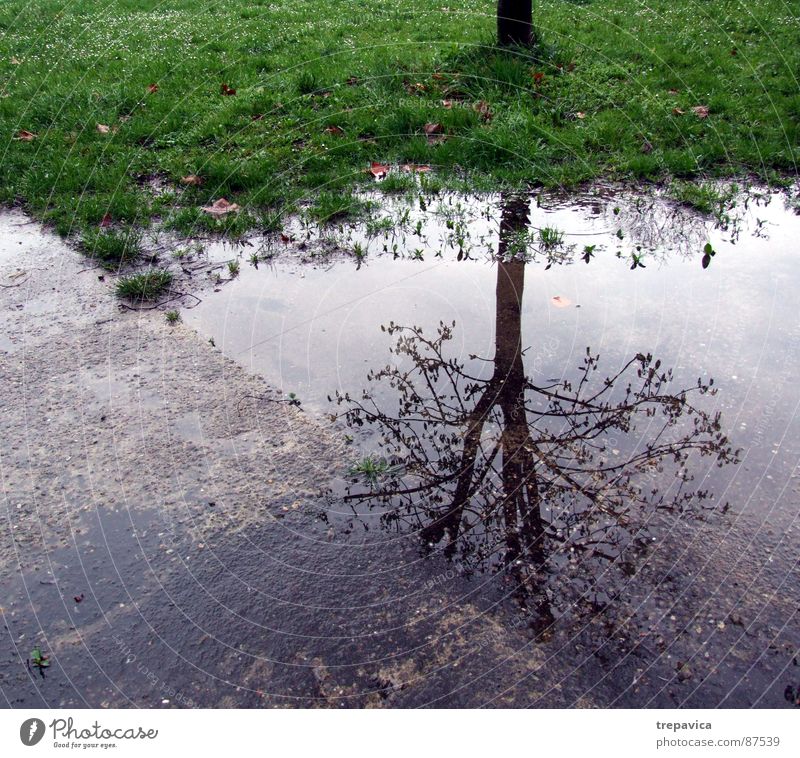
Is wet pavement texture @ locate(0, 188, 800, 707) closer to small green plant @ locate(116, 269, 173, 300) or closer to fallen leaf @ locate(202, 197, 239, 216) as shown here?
small green plant @ locate(116, 269, 173, 300)

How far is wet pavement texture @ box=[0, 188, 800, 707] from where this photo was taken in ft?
7.23

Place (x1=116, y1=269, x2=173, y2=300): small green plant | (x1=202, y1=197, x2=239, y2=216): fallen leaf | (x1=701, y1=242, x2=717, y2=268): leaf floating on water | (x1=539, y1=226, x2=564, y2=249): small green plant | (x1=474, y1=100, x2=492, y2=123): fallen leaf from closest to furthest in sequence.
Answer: (x1=116, y1=269, x2=173, y2=300): small green plant, (x1=701, y1=242, x2=717, y2=268): leaf floating on water, (x1=539, y1=226, x2=564, y2=249): small green plant, (x1=202, y1=197, x2=239, y2=216): fallen leaf, (x1=474, y1=100, x2=492, y2=123): fallen leaf

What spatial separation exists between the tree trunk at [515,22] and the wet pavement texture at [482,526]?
11.6ft

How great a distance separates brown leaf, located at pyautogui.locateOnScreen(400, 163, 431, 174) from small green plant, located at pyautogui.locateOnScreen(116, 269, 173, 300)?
1901 millimetres

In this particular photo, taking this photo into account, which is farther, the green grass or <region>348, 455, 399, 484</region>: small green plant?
the green grass

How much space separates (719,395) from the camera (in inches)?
127

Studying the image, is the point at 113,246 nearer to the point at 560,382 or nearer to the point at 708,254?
the point at 560,382

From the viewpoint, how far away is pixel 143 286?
4.16 meters

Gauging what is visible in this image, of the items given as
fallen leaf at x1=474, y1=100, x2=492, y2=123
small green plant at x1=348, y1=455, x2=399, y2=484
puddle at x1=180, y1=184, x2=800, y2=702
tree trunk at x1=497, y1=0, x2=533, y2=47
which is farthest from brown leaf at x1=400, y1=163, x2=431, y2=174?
small green plant at x1=348, y1=455, x2=399, y2=484

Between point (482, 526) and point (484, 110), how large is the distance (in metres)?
4.15

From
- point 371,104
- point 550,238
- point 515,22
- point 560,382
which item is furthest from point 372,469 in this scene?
point 515,22

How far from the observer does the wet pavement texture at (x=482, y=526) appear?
2205mm

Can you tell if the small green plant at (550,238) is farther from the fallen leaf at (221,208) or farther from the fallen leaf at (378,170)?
the fallen leaf at (221,208)

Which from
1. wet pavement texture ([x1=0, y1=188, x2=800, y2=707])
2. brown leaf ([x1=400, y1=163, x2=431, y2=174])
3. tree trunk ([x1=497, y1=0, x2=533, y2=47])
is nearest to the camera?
wet pavement texture ([x1=0, y1=188, x2=800, y2=707])
